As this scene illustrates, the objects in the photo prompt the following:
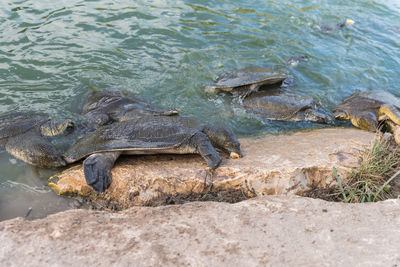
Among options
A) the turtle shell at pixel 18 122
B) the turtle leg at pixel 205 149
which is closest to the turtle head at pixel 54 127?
the turtle shell at pixel 18 122

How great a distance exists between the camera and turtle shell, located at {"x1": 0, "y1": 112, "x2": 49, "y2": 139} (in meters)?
4.43

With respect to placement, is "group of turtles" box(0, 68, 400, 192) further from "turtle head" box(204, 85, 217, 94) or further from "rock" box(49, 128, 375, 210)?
"rock" box(49, 128, 375, 210)

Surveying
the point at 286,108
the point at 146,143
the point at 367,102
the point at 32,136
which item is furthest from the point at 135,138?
the point at 367,102

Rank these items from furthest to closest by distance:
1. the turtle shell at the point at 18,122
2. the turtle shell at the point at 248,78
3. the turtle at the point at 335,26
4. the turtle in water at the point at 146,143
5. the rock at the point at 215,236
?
the turtle at the point at 335,26 → the turtle shell at the point at 248,78 → the turtle shell at the point at 18,122 → the turtle in water at the point at 146,143 → the rock at the point at 215,236

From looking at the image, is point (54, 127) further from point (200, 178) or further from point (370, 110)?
point (370, 110)

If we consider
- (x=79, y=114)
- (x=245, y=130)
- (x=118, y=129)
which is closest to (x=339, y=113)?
(x=245, y=130)

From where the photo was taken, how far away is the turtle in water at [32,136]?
13.2 feet

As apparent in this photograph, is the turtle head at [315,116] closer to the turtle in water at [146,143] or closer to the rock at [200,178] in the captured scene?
the rock at [200,178]

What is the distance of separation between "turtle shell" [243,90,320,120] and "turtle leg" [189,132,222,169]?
218 cm

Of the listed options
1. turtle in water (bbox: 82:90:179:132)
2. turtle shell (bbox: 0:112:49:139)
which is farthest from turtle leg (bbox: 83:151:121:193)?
turtle shell (bbox: 0:112:49:139)

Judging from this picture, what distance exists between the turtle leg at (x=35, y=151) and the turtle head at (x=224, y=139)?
69.9 inches

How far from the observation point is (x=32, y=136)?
4355 millimetres

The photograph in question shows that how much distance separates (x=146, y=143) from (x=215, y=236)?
5.27 feet

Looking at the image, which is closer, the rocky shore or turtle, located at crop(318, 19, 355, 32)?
the rocky shore
